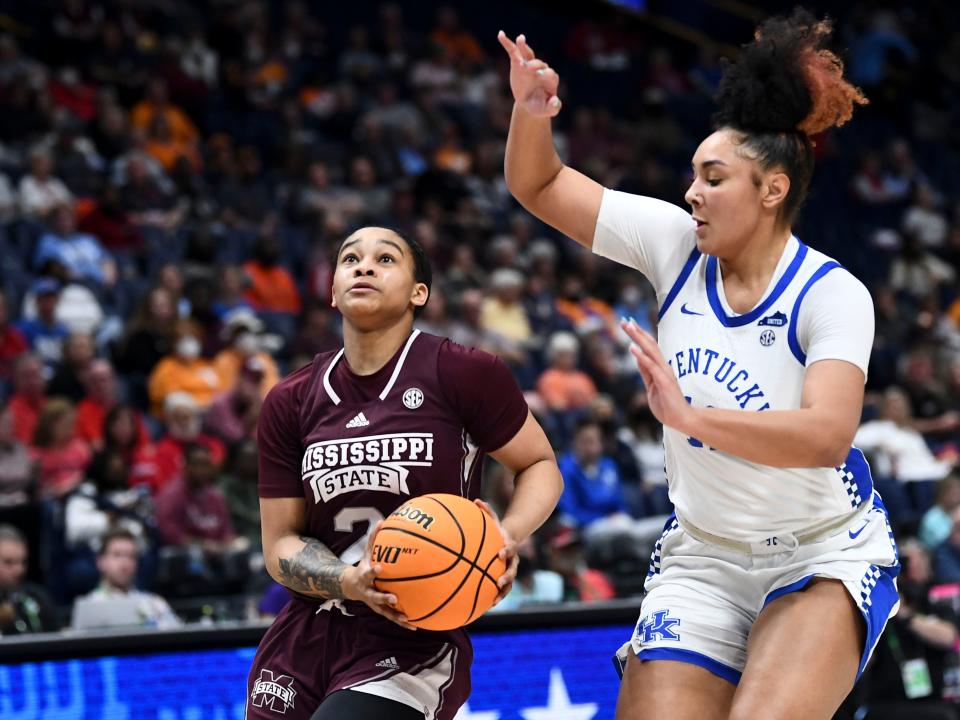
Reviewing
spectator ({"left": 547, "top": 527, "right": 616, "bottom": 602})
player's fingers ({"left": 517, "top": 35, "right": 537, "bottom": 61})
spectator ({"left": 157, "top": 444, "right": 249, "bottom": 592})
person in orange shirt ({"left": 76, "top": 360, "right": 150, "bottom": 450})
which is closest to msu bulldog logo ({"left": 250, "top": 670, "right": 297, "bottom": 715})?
player's fingers ({"left": 517, "top": 35, "right": 537, "bottom": 61})

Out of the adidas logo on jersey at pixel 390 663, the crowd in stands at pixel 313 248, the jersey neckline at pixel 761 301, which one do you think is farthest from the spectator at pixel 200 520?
the jersey neckline at pixel 761 301

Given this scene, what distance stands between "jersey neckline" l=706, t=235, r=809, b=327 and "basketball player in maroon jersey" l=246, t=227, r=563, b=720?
0.57 meters

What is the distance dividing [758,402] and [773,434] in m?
0.26

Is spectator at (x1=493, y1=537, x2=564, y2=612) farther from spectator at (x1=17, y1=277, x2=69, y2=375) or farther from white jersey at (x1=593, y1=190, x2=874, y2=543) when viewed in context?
spectator at (x1=17, y1=277, x2=69, y2=375)

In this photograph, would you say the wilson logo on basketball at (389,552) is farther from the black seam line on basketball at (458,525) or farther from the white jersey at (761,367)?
the white jersey at (761,367)

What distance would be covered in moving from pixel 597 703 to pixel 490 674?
1.63ft

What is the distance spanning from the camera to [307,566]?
11.0ft

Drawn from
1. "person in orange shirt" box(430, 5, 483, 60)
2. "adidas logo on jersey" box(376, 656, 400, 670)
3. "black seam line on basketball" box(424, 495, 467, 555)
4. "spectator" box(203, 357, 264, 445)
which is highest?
"person in orange shirt" box(430, 5, 483, 60)

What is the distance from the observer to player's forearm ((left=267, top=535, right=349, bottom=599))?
129 inches

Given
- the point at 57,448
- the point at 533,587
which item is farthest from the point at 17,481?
the point at 533,587

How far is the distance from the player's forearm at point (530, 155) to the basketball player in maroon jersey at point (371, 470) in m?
0.35

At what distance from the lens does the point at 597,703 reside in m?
5.38

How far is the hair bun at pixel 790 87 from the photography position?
333cm

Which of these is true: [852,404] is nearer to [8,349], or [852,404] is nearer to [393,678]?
[393,678]
